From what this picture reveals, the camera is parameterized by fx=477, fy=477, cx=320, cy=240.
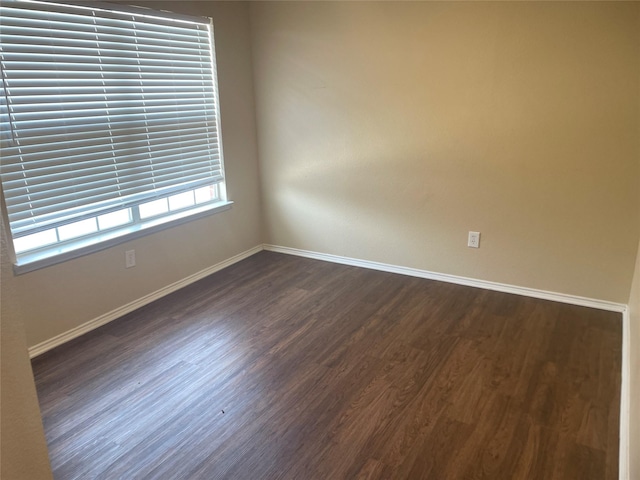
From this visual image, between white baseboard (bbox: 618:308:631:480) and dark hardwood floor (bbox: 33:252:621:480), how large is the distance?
0.03m

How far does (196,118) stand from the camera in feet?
11.7

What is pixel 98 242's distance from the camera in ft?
9.69

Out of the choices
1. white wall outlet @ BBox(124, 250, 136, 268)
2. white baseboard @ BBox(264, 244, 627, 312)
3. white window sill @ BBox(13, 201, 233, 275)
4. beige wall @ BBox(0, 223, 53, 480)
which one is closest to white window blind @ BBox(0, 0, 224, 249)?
white window sill @ BBox(13, 201, 233, 275)

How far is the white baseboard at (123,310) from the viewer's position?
9.04 ft

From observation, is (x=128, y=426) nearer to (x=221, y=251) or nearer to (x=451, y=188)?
(x=221, y=251)

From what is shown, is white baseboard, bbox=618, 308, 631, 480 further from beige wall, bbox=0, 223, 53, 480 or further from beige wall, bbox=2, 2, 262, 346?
beige wall, bbox=2, 2, 262, 346

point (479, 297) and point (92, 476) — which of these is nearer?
point (92, 476)

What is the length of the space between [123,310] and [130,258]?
0.35 m

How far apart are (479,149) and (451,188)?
1.10 ft

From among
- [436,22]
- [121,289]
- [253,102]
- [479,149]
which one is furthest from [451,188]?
[121,289]

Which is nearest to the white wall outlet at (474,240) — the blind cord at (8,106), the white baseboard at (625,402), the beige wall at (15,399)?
the white baseboard at (625,402)

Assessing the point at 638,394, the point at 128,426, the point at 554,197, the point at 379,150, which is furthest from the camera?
the point at 379,150

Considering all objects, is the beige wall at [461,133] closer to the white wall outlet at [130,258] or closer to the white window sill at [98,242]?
the white window sill at [98,242]

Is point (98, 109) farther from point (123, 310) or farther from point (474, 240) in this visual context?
point (474, 240)
